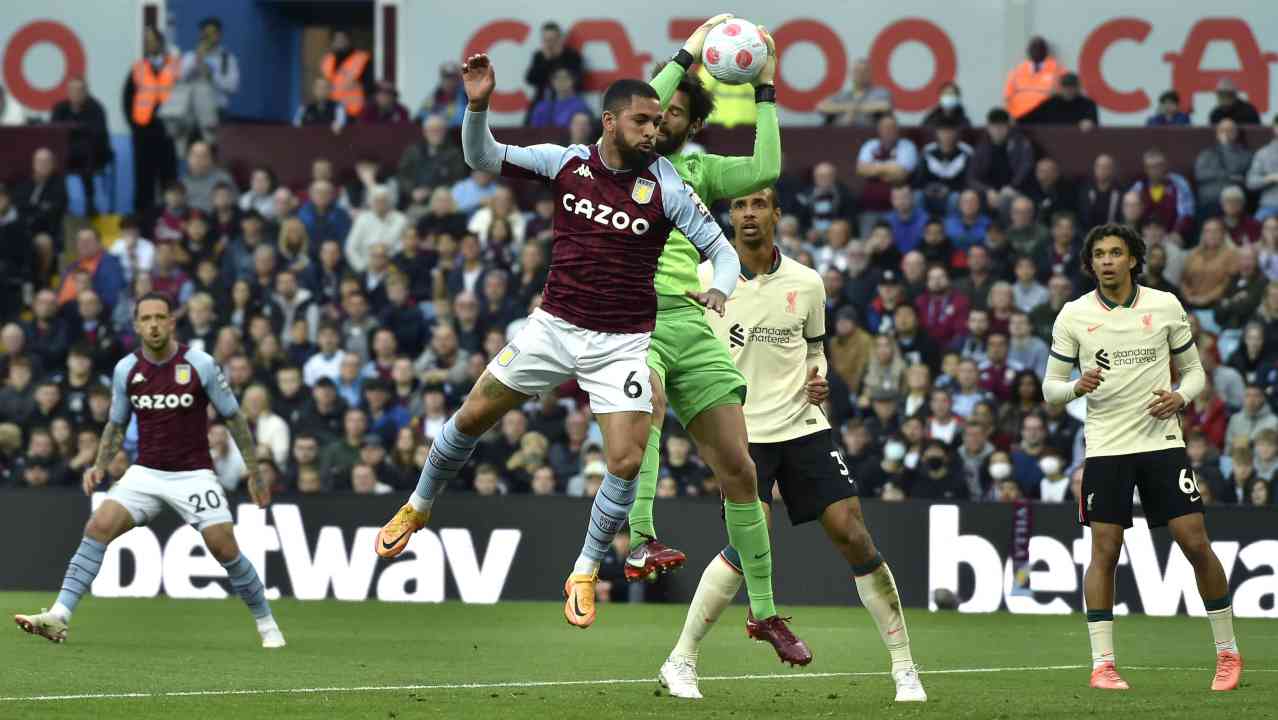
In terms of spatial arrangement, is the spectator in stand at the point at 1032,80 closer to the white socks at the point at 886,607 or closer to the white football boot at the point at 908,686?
the white socks at the point at 886,607

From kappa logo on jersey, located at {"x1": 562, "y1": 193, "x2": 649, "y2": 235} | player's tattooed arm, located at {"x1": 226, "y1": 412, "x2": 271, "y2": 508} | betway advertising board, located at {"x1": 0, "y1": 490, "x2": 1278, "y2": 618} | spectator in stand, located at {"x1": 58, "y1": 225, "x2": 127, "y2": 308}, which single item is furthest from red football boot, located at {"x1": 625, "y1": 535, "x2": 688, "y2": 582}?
spectator in stand, located at {"x1": 58, "y1": 225, "x2": 127, "y2": 308}

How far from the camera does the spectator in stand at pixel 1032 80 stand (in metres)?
23.9

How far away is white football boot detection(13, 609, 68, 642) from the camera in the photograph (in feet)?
44.1

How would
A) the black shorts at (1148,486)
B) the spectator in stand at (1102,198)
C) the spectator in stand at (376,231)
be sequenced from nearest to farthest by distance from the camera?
the black shorts at (1148,486)
the spectator in stand at (1102,198)
the spectator in stand at (376,231)

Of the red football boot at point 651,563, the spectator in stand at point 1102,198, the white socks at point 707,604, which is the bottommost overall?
the white socks at point 707,604

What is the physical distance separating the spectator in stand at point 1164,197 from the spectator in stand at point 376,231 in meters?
8.10

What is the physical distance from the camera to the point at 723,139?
2331cm

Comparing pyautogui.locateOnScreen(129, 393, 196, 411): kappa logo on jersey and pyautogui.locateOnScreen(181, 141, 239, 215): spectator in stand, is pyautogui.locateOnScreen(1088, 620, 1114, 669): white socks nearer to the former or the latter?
pyautogui.locateOnScreen(129, 393, 196, 411): kappa logo on jersey

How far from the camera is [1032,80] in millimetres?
24109

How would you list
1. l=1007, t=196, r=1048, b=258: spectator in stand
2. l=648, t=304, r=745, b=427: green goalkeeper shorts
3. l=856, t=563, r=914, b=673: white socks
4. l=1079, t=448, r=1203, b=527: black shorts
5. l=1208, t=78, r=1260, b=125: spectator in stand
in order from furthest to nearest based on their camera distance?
1. l=1208, t=78, r=1260, b=125: spectator in stand
2. l=1007, t=196, r=1048, b=258: spectator in stand
3. l=1079, t=448, r=1203, b=527: black shorts
4. l=856, t=563, r=914, b=673: white socks
5. l=648, t=304, r=745, b=427: green goalkeeper shorts

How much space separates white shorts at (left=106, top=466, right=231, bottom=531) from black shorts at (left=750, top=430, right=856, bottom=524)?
15.5 feet

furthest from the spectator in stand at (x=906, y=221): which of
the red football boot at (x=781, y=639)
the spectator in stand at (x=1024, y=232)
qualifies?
the red football boot at (x=781, y=639)

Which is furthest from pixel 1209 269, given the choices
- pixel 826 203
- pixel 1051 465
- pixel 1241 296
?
pixel 826 203

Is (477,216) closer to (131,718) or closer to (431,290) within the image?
(431,290)
